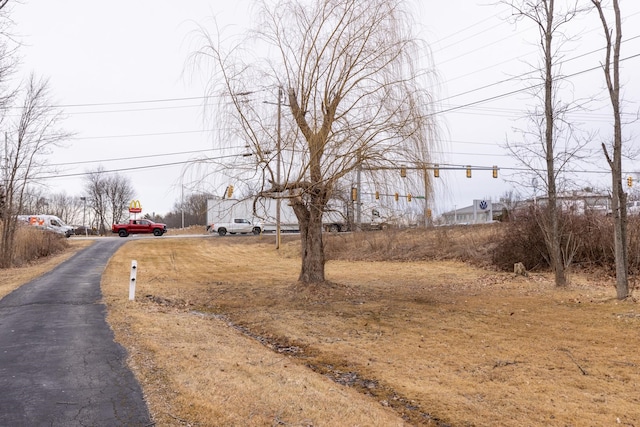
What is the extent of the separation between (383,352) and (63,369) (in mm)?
4366

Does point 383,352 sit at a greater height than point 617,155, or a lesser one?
lesser

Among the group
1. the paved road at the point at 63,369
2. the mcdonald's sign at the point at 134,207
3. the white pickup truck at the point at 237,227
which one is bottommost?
the paved road at the point at 63,369

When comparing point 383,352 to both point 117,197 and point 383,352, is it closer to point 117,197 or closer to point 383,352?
point 383,352

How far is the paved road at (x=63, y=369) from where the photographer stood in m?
Result: 4.59

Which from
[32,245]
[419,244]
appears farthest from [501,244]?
[32,245]

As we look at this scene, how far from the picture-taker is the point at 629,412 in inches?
201

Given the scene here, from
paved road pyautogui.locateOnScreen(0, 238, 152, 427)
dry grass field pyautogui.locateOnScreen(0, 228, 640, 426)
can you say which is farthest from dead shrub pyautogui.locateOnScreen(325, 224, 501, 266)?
Result: paved road pyautogui.locateOnScreen(0, 238, 152, 427)

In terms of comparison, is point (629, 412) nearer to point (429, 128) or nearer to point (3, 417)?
point (3, 417)

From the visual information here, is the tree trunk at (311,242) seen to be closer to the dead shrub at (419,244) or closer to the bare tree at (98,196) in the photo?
the dead shrub at (419,244)

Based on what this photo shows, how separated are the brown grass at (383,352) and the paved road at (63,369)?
28 cm

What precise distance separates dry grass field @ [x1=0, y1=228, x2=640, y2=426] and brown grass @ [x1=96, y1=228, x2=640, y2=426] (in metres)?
0.03

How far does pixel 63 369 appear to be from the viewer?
240 inches

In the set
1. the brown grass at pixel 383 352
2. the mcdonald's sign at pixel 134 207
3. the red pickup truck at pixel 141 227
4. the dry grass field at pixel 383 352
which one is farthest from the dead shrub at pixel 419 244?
the mcdonald's sign at pixel 134 207

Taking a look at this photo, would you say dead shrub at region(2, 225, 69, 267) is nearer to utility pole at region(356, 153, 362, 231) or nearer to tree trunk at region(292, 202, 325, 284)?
tree trunk at region(292, 202, 325, 284)
